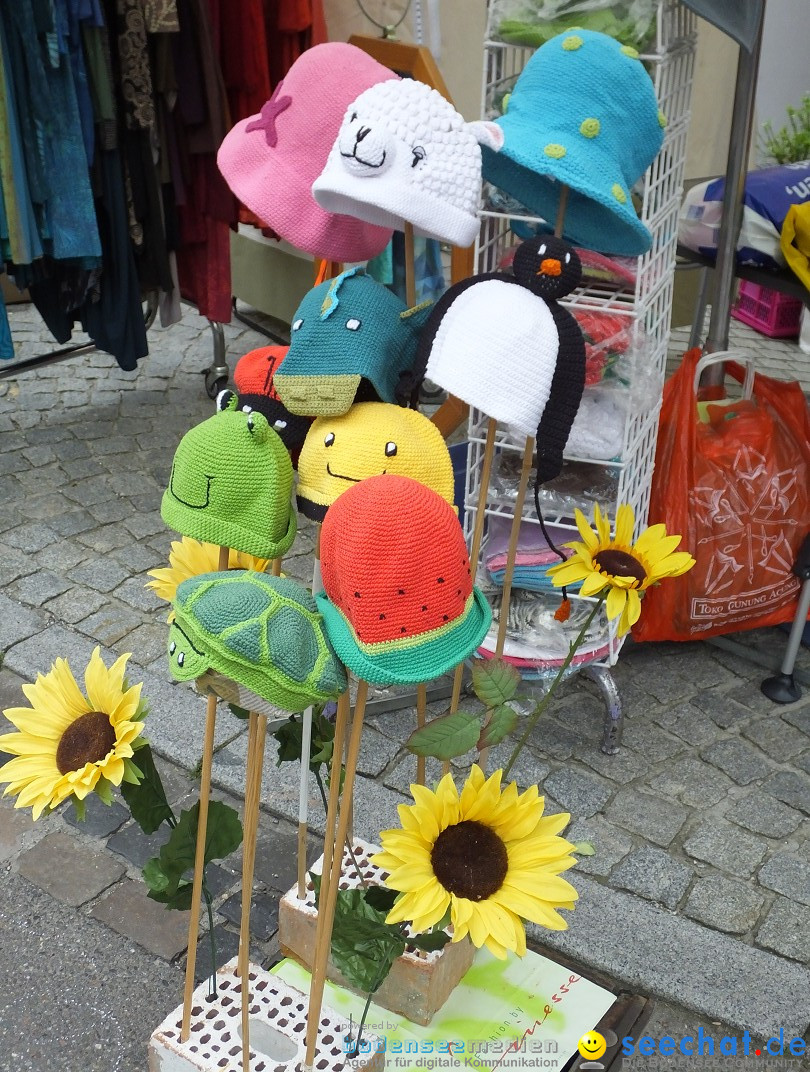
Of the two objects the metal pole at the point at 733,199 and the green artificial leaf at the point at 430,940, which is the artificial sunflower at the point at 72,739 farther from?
the metal pole at the point at 733,199

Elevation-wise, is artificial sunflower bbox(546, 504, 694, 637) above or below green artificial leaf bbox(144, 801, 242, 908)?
above

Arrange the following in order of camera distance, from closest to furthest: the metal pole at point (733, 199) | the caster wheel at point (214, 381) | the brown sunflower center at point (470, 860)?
the brown sunflower center at point (470, 860), the metal pole at point (733, 199), the caster wheel at point (214, 381)

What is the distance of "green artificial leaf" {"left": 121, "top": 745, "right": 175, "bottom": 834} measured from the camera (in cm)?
139

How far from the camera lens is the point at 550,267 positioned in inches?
49.4

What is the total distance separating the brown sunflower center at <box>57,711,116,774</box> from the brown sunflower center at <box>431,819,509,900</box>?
0.41 meters

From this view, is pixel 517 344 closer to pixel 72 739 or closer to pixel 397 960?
pixel 72 739

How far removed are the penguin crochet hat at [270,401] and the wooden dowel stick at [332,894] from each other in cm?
36

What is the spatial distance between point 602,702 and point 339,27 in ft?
9.95

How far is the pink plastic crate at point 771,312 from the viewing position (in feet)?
17.1

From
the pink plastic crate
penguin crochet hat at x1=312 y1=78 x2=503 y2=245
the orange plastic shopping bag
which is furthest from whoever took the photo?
the pink plastic crate

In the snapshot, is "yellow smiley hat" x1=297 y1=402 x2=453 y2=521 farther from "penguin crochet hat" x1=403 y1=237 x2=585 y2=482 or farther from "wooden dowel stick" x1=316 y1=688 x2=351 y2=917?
"wooden dowel stick" x1=316 y1=688 x2=351 y2=917

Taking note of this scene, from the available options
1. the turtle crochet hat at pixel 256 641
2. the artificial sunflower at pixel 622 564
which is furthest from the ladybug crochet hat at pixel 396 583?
the artificial sunflower at pixel 622 564

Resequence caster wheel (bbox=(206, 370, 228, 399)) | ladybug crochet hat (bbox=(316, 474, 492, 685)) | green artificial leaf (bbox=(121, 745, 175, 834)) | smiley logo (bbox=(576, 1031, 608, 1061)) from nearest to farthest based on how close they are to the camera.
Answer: ladybug crochet hat (bbox=(316, 474, 492, 685)), green artificial leaf (bbox=(121, 745, 175, 834)), smiley logo (bbox=(576, 1031, 608, 1061)), caster wheel (bbox=(206, 370, 228, 399))

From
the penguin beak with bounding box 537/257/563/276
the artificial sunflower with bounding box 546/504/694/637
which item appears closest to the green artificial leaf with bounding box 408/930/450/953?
the artificial sunflower with bounding box 546/504/694/637
